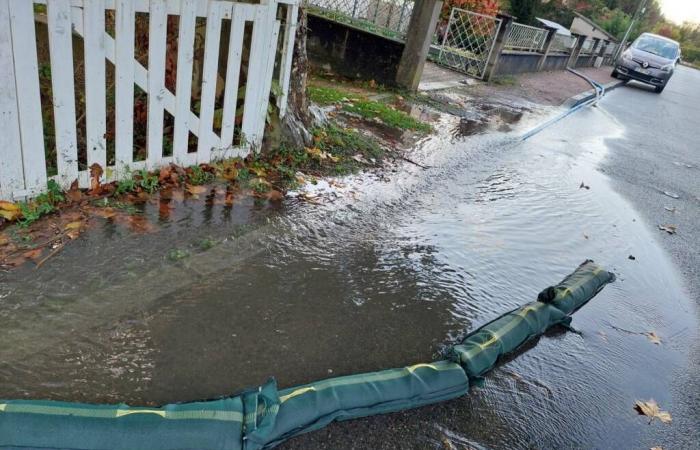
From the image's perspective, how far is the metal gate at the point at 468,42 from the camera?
13.1 m

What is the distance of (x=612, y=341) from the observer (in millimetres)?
3217

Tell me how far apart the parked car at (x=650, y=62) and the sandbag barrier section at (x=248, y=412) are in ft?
70.4

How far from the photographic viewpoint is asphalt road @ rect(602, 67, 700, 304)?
17.2 ft

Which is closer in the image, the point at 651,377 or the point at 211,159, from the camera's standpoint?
the point at 651,377

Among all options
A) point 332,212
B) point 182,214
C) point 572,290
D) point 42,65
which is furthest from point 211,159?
point 572,290

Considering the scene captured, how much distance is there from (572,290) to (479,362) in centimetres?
124

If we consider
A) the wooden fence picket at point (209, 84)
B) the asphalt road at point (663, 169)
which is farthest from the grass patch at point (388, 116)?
the wooden fence picket at point (209, 84)

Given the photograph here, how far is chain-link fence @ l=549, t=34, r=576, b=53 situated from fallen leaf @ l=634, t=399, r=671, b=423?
18.1 m

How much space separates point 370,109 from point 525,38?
1139cm

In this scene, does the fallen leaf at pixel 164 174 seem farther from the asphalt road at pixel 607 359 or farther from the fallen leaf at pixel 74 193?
the asphalt road at pixel 607 359

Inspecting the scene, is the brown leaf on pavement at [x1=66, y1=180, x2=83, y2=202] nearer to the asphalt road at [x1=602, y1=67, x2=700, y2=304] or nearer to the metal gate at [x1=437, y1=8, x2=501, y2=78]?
the asphalt road at [x1=602, y1=67, x2=700, y2=304]

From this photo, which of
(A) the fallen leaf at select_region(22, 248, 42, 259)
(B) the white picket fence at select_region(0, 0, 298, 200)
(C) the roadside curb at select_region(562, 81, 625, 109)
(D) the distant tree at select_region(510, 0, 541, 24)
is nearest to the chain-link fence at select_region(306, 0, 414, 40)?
(C) the roadside curb at select_region(562, 81, 625, 109)

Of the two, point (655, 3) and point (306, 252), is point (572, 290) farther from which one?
point (655, 3)

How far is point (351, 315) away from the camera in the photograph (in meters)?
2.84
